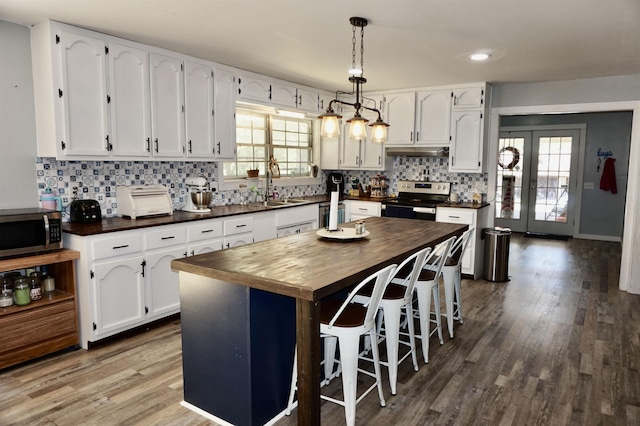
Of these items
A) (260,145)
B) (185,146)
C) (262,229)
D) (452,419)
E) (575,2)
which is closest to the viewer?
(452,419)

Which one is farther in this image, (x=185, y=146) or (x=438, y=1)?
(x=185, y=146)

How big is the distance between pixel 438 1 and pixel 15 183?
10.6 feet

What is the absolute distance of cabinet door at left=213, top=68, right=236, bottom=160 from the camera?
4.40m

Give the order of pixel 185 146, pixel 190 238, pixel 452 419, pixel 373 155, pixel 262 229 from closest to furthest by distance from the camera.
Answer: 1. pixel 452 419
2. pixel 190 238
3. pixel 185 146
4. pixel 262 229
5. pixel 373 155

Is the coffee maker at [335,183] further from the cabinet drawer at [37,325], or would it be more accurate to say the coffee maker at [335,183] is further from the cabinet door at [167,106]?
the cabinet drawer at [37,325]

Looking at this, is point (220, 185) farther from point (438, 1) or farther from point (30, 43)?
point (438, 1)

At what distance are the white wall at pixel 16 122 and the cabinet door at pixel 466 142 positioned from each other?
4.35 metres

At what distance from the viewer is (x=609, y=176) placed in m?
7.69

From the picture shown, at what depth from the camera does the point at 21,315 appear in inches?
116

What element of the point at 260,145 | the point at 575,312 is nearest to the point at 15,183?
the point at 260,145

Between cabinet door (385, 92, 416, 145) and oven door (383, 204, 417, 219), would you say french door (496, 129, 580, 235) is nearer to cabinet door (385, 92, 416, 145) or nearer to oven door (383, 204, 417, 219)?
cabinet door (385, 92, 416, 145)

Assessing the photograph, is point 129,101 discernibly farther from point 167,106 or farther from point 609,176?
point 609,176

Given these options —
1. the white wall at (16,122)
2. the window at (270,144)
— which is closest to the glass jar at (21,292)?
the white wall at (16,122)

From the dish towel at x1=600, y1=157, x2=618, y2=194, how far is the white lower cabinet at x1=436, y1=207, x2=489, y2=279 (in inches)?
151
